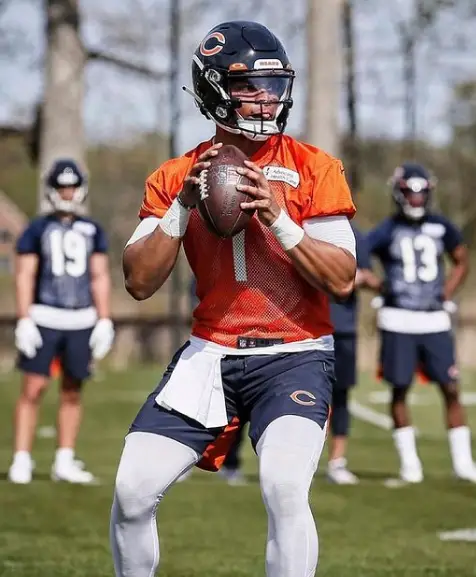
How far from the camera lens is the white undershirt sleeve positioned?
456 cm

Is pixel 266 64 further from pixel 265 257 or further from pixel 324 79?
pixel 324 79

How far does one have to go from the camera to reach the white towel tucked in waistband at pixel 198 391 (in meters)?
4.49

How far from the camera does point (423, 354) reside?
928 cm

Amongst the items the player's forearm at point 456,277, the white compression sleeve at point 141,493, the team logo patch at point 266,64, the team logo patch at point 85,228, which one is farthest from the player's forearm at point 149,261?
the player's forearm at point 456,277

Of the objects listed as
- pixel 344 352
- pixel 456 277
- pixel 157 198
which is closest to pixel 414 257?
pixel 456 277

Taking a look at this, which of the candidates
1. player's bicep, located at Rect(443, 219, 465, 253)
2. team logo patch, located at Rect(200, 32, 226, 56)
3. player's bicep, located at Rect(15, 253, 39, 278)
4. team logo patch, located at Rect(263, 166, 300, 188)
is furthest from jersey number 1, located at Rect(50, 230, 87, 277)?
team logo patch, located at Rect(263, 166, 300, 188)

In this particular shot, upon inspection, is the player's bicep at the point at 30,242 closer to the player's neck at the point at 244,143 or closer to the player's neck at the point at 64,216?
the player's neck at the point at 64,216

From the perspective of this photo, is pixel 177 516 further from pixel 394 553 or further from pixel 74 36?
pixel 74 36

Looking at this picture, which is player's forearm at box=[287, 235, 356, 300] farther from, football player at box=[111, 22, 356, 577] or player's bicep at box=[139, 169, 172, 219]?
player's bicep at box=[139, 169, 172, 219]

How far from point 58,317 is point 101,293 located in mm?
329

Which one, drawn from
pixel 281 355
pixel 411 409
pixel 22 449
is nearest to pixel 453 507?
pixel 22 449

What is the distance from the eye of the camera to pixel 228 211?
4.29 meters

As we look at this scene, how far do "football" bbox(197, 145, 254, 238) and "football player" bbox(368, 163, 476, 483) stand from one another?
4.95 m

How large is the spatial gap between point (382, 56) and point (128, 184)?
729 inches
